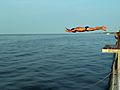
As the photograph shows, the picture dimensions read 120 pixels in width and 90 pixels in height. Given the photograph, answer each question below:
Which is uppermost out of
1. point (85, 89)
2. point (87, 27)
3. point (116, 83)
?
point (87, 27)

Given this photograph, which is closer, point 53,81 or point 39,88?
point 39,88

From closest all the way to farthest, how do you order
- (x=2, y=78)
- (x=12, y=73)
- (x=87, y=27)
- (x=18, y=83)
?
(x=87, y=27)
(x=18, y=83)
(x=2, y=78)
(x=12, y=73)

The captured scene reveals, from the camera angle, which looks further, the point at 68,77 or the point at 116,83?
the point at 68,77

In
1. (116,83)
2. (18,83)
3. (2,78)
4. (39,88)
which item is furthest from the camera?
(2,78)

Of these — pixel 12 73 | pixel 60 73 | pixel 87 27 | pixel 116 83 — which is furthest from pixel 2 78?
pixel 87 27

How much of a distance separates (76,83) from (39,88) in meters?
4.32

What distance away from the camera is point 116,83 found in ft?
48.1

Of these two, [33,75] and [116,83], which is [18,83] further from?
[116,83]

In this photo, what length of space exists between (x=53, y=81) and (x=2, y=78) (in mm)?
6193

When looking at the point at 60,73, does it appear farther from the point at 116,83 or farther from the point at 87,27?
the point at 87,27

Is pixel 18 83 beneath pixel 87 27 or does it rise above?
beneath

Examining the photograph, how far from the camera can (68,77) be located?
2745cm

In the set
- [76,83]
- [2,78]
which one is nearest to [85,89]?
[76,83]

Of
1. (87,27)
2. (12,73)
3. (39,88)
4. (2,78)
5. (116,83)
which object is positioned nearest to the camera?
(87,27)
